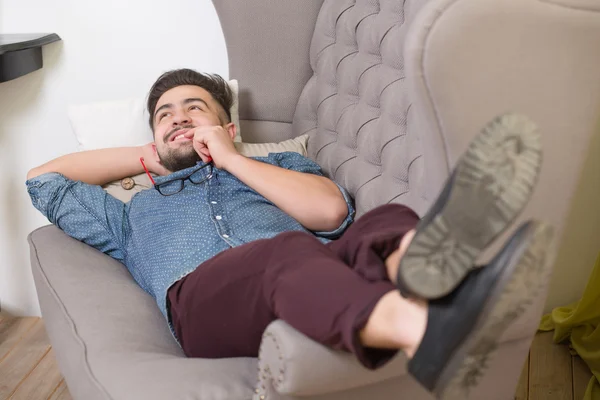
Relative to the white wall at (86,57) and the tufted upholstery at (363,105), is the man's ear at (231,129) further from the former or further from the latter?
the white wall at (86,57)

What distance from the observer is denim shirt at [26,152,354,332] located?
144 centimetres

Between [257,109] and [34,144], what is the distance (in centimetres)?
73

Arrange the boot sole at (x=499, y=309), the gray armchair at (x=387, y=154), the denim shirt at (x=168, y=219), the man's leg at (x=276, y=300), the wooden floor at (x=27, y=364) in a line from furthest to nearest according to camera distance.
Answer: the wooden floor at (x=27, y=364) → the denim shirt at (x=168, y=219) → the gray armchair at (x=387, y=154) → the man's leg at (x=276, y=300) → the boot sole at (x=499, y=309)

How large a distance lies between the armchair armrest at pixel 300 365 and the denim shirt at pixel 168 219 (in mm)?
362

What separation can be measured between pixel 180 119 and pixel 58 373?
33.5 inches

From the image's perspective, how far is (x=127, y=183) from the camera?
5.88 ft

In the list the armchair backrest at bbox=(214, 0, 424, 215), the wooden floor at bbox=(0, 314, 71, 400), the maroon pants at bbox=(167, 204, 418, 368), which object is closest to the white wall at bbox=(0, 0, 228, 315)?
Result: the armchair backrest at bbox=(214, 0, 424, 215)

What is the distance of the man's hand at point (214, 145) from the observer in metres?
1.58

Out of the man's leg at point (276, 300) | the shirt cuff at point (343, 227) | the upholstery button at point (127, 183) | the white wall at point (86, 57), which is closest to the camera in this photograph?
the man's leg at point (276, 300)

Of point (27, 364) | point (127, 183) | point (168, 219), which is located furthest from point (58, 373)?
point (168, 219)

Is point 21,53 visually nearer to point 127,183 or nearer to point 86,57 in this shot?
point 86,57

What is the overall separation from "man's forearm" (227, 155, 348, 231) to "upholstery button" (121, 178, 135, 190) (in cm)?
34

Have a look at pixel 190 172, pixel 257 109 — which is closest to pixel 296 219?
pixel 190 172

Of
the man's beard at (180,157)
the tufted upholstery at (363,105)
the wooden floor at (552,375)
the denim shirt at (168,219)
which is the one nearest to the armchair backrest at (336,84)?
the tufted upholstery at (363,105)
